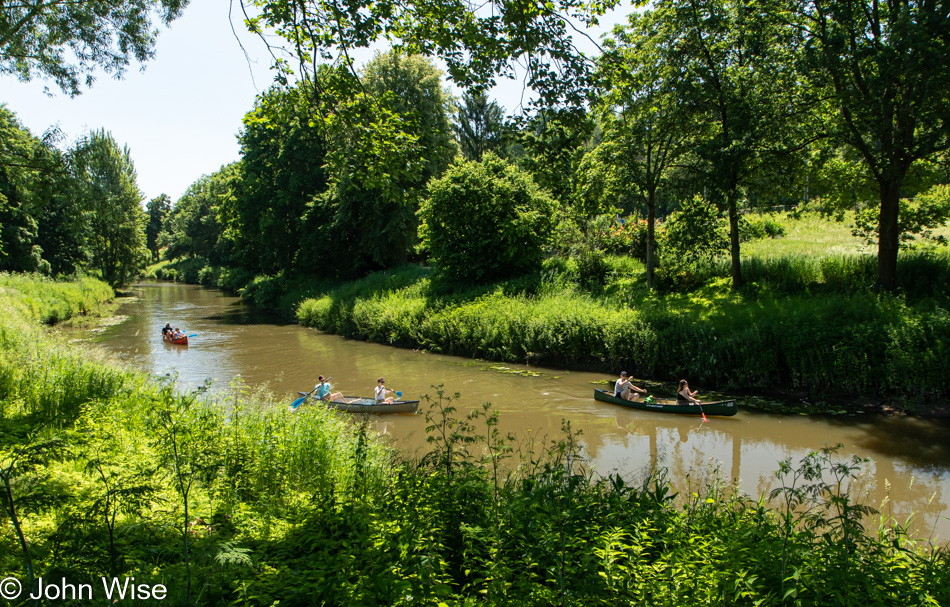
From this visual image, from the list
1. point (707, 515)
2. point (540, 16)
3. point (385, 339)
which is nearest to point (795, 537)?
point (707, 515)

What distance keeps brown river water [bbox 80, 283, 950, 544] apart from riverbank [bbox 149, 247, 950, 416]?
966 millimetres

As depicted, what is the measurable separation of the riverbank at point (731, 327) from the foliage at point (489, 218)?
1.25m

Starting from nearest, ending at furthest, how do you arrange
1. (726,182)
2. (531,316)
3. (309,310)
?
(726,182), (531,316), (309,310)

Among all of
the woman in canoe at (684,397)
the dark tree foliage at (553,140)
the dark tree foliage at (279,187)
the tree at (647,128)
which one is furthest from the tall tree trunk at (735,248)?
the dark tree foliage at (279,187)

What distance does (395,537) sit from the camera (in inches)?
178

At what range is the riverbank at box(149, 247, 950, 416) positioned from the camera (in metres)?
14.0

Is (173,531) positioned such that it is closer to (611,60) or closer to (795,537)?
(795,537)

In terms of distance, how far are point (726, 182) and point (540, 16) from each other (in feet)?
42.1

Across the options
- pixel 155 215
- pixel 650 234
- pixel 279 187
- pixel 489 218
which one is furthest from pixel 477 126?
pixel 155 215

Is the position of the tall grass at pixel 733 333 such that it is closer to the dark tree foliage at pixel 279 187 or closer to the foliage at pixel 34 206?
the foliage at pixel 34 206

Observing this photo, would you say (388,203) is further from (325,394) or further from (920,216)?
Result: (920,216)

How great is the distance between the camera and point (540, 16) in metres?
7.11

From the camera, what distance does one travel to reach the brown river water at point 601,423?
9.94m

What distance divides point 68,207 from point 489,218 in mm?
17130
